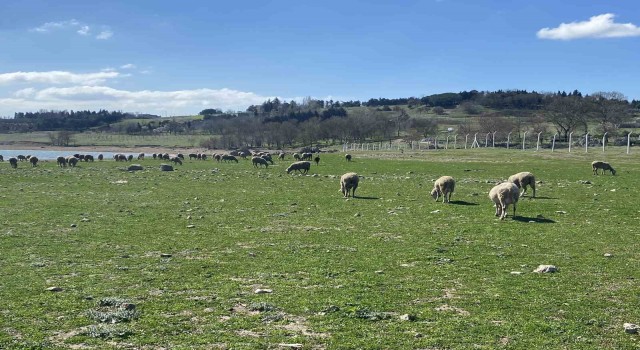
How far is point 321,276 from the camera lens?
12.3 metres

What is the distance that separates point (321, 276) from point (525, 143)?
114 m

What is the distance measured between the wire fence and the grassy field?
228ft

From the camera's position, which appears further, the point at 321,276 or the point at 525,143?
the point at 525,143

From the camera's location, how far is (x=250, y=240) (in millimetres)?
17094

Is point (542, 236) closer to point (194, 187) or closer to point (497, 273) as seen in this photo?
point (497, 273)

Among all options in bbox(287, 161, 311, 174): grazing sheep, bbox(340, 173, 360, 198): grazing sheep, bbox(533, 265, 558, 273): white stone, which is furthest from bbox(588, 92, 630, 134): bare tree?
bbox(533, 265, 558, 273): white stone

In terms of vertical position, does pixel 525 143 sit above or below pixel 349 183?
above

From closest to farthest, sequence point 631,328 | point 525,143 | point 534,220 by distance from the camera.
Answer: point 631,328 < point 534,220 < point 525,143

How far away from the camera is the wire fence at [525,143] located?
310 feet

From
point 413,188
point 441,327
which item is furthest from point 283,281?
point 413,188

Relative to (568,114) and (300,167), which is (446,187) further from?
(568,114)

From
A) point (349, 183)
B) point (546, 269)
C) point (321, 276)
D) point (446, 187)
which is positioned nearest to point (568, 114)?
point (349, 183)

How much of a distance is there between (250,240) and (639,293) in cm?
1071

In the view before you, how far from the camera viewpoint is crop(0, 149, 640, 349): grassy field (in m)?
8.45
